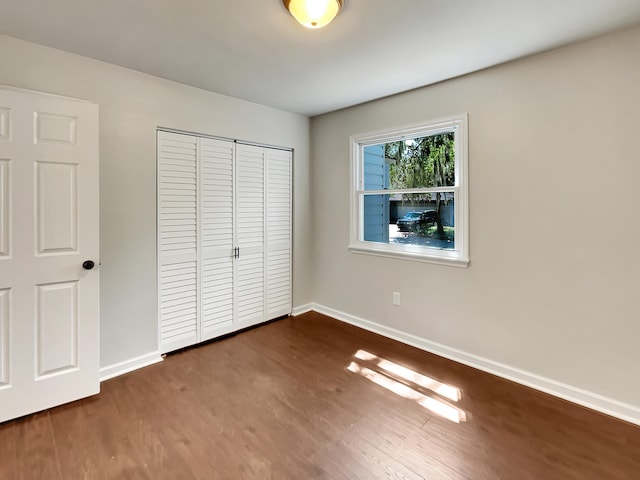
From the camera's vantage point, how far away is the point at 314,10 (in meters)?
1.68

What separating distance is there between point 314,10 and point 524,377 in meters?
2.90

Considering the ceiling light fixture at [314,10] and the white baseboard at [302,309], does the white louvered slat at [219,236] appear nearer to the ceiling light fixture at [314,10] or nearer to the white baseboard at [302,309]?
the white baseboard at [302,309]

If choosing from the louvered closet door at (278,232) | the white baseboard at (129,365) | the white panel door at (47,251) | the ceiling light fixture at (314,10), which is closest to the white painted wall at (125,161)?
the white baseboard at (129,365)

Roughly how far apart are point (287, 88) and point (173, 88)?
3.31ft

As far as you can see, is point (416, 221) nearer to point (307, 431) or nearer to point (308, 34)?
point (308, 34)

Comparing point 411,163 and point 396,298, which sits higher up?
point 411,163

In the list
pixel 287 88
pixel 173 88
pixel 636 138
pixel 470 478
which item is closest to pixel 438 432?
pixel 470 478

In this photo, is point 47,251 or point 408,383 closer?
point 47,251

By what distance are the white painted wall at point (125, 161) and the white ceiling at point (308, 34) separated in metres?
0.14

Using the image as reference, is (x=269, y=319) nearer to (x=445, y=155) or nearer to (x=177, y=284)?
(x=177, y=284)

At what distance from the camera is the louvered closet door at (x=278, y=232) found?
3.69 m

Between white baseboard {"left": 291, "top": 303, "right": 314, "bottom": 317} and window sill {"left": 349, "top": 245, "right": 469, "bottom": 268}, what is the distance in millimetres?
999

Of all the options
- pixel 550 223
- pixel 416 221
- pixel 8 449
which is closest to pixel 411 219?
pixel 416 221

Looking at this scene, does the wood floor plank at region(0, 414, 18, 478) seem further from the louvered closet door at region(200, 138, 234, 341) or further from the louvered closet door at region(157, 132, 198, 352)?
the louvered closet door at region(200, 138, 234, 341)
